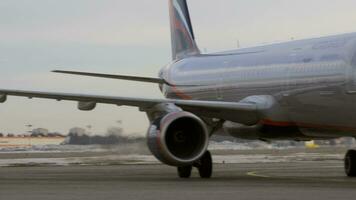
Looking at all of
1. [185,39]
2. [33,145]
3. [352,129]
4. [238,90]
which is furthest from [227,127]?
[33,145]

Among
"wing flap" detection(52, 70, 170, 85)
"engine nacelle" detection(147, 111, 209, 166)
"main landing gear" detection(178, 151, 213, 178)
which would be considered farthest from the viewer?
"wing flap" detection(52, 70, 170, 85)

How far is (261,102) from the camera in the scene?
63.7 feet

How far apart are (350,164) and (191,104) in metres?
4.36

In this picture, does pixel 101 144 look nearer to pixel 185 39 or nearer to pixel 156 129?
pixel 185 39

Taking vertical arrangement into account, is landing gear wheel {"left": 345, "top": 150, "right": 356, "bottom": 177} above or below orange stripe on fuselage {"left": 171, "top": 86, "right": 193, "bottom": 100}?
below

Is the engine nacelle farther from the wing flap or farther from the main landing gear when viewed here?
the wing flap

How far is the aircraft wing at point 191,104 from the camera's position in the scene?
1889cm

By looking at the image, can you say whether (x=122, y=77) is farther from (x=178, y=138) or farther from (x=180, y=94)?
(x=178, y=138)

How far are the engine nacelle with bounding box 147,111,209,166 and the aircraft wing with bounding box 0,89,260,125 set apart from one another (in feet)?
1.92

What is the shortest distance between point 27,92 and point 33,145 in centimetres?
5389

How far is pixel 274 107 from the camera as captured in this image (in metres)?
19.2

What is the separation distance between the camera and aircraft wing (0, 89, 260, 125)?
18891 mm

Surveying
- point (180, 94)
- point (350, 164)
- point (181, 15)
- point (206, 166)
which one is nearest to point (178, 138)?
point (206, 166)

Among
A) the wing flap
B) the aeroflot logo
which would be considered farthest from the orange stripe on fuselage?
the aeroflot logo
